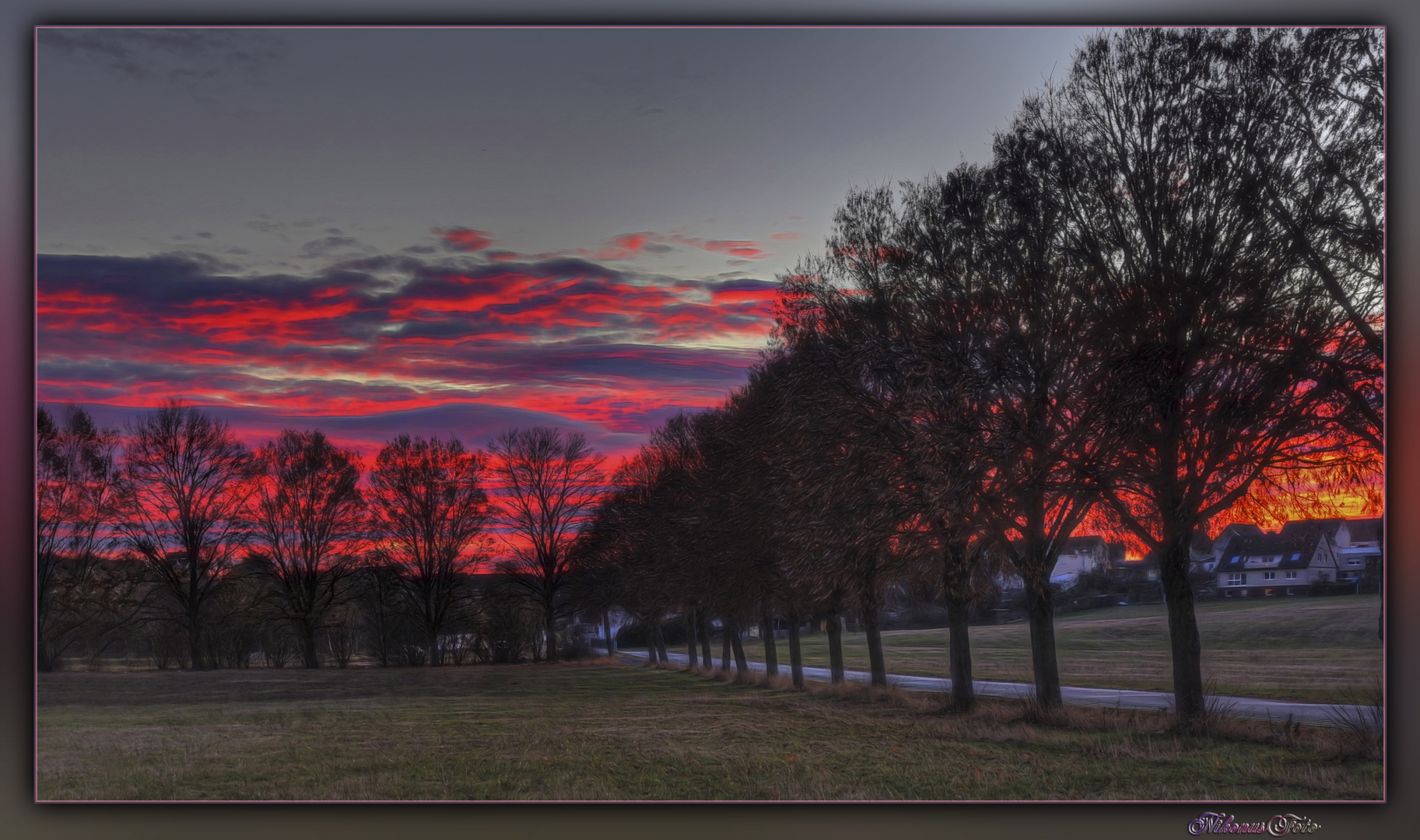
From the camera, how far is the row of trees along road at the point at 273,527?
35.5 feet

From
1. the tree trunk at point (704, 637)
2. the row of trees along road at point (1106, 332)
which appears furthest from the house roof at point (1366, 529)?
the tree trunk at point (704, 637)

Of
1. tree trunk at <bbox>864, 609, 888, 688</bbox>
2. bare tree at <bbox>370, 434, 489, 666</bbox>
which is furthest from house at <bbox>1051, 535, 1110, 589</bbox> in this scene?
bare tree at <bbox>370, 434, 489, 666</bbox>

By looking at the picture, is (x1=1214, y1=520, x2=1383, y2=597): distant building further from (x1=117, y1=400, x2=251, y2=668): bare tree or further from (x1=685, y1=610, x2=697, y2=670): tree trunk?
(x1=685, y1=610, x2=697, y2=670): tree trunk

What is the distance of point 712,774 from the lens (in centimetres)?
1069

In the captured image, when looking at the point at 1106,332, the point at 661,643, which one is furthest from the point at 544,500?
the point at 661,643

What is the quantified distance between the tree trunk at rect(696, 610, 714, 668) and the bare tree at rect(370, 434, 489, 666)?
11.3m

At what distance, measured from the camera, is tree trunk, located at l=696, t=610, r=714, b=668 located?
2379 cm

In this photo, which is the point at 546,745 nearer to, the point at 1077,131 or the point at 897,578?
the point at 897,578

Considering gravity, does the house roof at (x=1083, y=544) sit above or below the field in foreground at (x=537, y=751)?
above

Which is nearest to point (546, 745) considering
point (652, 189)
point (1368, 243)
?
point (652, 189)

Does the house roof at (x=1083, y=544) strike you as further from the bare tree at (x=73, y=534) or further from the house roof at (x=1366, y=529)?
the bare tree at (x=73, y=534)

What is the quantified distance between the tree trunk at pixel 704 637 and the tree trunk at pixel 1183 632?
40.3 ft

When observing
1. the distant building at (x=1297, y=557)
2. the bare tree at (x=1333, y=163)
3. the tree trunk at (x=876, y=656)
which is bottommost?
the tree trunk at (x=876, y=656)
